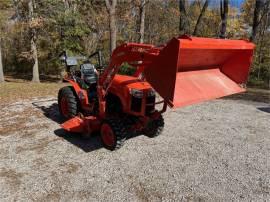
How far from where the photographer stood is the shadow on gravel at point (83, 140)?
5.23 metres

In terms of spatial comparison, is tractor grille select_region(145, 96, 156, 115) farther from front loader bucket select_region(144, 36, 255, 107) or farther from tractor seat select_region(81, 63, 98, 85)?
tractor seat select_region(81, 63, 98, 85)

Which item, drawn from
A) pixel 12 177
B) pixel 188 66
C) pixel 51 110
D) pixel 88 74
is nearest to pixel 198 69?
pixel 188 66

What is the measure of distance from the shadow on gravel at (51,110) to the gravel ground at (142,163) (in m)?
0.09

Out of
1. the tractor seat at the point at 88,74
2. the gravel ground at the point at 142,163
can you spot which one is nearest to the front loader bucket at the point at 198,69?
the gravel ground at the point at 142,163

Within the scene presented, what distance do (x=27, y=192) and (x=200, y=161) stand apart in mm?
2623

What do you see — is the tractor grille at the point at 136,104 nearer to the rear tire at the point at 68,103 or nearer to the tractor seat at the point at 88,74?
the tractor seat at the point at 88,74

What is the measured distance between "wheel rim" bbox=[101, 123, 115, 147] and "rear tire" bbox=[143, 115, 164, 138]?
914 millimetres

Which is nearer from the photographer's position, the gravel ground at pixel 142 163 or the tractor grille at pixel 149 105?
the gravel ground at pixel 142 163

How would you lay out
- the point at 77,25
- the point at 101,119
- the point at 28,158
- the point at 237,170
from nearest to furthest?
the point at 237,170 → the point at 28,158 → the point at 101,119 → the point at 77,25

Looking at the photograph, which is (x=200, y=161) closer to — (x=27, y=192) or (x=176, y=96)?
(x=176, y=96)

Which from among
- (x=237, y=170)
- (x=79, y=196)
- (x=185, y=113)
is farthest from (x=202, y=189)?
(x=185, y=113)

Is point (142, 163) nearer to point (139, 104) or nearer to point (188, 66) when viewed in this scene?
point (139, 104)

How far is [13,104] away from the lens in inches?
332

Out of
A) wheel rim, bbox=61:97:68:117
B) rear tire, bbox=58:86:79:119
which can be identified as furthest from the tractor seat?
wheel rim, bbox=61:97:68:117
